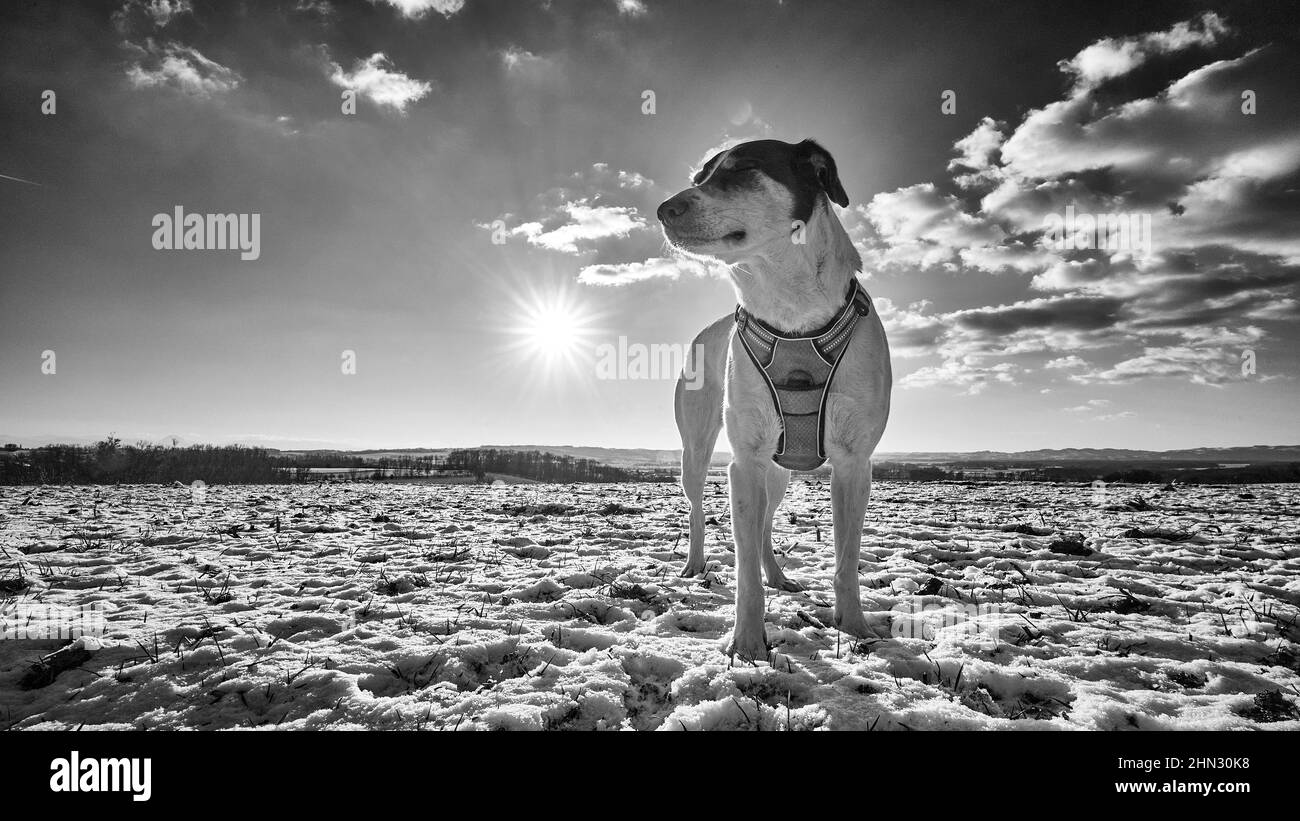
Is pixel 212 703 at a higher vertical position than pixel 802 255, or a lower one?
lower

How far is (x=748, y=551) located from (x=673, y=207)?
7.16 feet

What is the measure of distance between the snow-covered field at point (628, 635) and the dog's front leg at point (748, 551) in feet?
0.61

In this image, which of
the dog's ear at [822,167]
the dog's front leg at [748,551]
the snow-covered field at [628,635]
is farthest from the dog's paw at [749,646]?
the dog's ear at [822,167]

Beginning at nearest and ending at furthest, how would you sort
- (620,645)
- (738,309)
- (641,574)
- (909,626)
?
(620,645), (909,626), (738,309), (641,574)

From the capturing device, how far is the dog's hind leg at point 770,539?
14.1 ft

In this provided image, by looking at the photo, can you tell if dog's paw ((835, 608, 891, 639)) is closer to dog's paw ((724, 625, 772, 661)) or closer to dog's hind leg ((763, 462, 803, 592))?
dog's paw ((724, 625, 772, 661))

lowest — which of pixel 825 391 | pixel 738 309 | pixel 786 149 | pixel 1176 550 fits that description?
pixel 1176 550

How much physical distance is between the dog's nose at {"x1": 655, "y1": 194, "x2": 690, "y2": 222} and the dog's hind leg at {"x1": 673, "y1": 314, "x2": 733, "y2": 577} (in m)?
1.96

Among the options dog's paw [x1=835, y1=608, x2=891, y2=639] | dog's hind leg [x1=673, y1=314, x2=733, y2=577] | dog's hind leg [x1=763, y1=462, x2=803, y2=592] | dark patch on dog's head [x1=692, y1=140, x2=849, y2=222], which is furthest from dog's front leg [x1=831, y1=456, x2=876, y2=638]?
dark patch on dog's head [x1=692, y1=140, x2=849, y2=222]

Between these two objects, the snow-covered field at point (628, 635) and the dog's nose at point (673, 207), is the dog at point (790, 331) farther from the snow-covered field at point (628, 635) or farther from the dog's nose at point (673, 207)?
the snow-covered field at point (628, 635)
